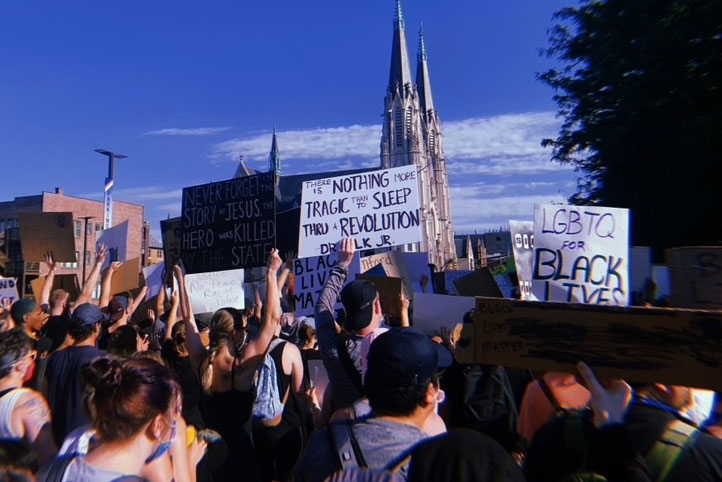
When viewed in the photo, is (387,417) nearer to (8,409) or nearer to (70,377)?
(8,409)

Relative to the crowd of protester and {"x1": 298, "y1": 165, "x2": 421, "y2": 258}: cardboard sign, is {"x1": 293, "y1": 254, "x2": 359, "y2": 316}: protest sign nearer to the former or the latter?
{"x1": 298, "y1": 165, "x2": 421, "y2": 258}: cardboard sign

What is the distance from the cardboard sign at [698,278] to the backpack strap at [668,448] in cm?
144

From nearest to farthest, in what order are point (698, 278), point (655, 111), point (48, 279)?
point (698, 278) → point (48, 279) → point (655, 111)

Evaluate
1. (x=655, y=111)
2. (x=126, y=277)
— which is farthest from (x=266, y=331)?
(x=655, y=111)

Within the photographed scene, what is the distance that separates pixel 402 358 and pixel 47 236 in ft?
25.4

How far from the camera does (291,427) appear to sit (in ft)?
13.7

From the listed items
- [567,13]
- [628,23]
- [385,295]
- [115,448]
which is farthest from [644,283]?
[567,13]

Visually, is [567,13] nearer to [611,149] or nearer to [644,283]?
[611,149]

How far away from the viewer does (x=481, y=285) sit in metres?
6.05

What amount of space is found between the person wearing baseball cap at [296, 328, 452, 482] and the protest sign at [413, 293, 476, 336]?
2.39 m

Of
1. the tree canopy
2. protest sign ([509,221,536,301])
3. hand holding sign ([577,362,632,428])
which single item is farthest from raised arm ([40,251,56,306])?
the tree canopy

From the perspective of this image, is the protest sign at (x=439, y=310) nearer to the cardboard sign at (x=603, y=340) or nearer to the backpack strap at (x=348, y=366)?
the backpack strap at (x=348, y=366)

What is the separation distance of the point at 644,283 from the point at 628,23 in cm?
1189

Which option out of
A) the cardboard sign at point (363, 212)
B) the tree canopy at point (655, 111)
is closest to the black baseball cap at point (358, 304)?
the cardboard sign at point (363, 212)
